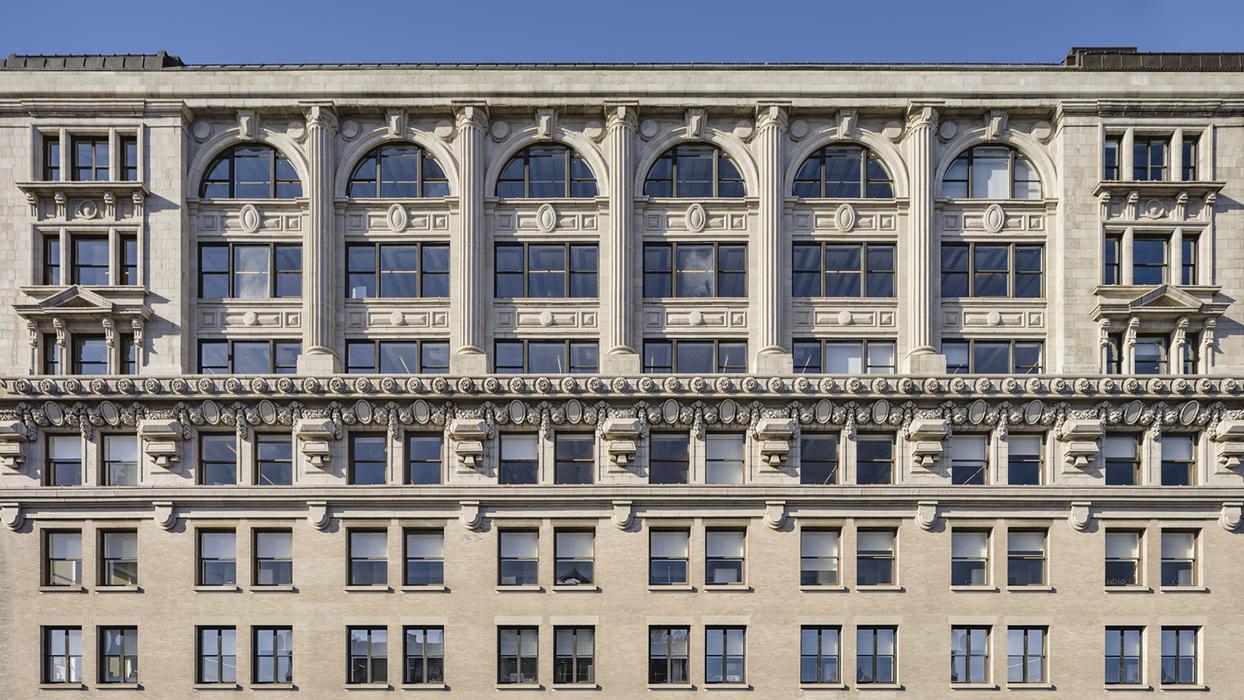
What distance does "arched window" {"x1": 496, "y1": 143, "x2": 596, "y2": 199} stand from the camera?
36188 mm

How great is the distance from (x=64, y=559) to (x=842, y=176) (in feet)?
94.7

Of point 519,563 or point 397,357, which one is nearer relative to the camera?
point 519,563

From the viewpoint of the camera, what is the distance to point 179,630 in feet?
112

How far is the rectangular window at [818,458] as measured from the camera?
3519cm

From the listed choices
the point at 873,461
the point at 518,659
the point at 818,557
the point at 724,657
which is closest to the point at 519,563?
the point at 518,659

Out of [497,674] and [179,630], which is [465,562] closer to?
[497,674]

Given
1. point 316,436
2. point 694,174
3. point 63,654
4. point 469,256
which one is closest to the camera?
point 316,436

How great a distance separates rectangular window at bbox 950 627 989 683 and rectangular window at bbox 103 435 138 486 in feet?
89.7

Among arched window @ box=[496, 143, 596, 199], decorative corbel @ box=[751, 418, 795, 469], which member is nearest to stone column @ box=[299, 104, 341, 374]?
arched window @ box=[496, 143, 596, 199]

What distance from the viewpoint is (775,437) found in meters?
34.5

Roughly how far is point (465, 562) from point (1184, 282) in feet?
84.1

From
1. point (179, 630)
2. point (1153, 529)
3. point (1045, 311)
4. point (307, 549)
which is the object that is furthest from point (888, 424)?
point (179, 630)

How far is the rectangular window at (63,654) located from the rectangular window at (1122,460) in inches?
1345

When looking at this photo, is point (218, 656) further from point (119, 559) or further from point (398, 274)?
point (398, 274)
